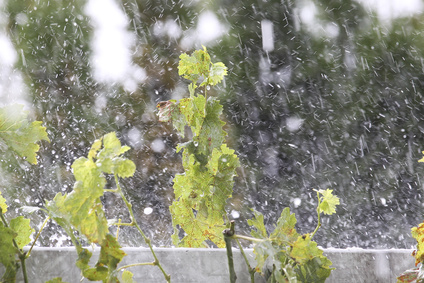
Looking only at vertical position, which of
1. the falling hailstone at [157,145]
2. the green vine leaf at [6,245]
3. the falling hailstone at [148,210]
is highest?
the falling hailstone at [157,145]

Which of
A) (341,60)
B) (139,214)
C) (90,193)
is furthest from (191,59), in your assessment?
(341,60)

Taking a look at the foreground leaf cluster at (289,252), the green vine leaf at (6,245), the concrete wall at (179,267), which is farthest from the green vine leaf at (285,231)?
the green vine leaf at (6,245)

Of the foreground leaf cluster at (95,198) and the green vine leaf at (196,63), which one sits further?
the green vine leaf at (196,63)

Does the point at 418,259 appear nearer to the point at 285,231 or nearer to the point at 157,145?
the point at 285,231

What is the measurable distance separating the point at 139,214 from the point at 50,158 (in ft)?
2.60

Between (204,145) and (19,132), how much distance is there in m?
0.18

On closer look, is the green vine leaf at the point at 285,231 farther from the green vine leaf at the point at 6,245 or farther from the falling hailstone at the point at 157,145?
the falling hailstone at the point at 157,145

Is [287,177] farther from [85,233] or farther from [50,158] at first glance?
[85,233]

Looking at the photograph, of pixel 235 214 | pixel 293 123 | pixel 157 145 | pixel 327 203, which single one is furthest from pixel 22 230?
pixel 293 123

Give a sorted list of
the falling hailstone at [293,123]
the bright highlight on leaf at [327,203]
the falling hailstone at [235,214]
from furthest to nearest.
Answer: the falling hailstone at [293,123], the falling hailstone at [235,214], the bright highlight on leaf at [327,203]

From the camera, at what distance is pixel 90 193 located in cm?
26

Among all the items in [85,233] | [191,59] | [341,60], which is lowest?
[85,233]

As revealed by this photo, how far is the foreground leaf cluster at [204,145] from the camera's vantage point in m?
0.40

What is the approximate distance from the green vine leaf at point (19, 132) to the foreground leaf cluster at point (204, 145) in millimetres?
128
